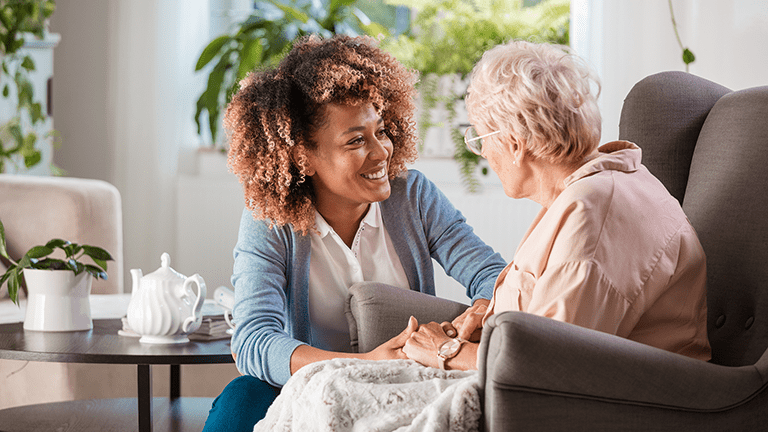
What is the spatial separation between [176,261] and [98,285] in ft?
3.38

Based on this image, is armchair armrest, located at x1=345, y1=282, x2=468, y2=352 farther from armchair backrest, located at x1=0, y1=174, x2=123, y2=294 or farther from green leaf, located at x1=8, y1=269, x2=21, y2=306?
armchair backrest, located at x1=0, y1=174, x2=123, y2=294

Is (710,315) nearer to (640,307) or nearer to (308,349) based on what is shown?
(640,307)

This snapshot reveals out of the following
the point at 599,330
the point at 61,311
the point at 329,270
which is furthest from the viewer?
the point at 61,311

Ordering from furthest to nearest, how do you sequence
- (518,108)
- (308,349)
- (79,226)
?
(79,226) → (308,349) → (518,108)

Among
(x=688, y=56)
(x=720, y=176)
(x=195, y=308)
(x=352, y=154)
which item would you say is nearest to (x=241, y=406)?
(x=195, y=308)

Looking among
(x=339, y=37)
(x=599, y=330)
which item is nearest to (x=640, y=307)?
(x=599, y=330)

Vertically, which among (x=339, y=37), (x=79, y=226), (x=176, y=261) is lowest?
(x=176, y=261)

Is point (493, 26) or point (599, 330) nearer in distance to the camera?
point (599, 330)

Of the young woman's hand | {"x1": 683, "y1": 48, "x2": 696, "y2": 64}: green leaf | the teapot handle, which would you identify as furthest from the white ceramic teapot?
{"x1": 683, "y1": 48, "x2": 696, "y2": 64}: green leaf

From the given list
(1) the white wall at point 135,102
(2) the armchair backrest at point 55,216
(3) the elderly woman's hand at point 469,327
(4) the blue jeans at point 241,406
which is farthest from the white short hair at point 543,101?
(1) the white wall at point 135,102

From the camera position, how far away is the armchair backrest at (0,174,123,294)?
2631 mm

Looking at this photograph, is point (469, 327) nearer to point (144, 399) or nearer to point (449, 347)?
point (449, 347)

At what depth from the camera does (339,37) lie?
1648mm

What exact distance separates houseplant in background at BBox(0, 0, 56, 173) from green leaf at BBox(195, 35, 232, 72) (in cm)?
68
